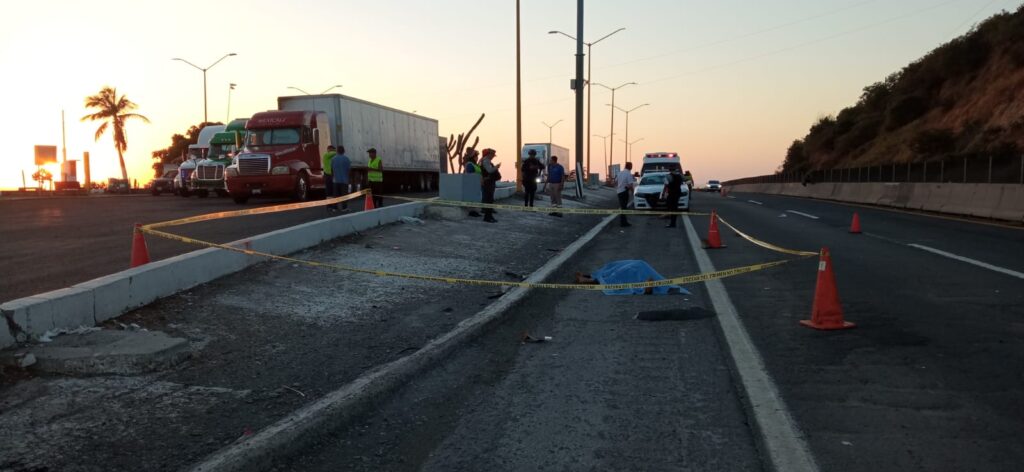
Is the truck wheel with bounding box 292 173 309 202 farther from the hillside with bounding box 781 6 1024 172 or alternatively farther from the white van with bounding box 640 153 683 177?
the hillside with bounding box 781 6 1024 172

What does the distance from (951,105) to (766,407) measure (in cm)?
5523

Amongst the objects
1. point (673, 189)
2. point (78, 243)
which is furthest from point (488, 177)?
point (78, 243)

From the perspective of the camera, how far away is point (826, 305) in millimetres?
6582

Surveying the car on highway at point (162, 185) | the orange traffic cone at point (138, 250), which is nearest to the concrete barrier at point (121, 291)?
the orange traffic cone at point (138, 250)

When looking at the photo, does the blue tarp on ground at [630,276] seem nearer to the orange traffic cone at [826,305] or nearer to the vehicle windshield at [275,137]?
the orange traffic cone at [826,305]

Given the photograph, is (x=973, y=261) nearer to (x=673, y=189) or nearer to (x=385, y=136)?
(x=673, y=189)

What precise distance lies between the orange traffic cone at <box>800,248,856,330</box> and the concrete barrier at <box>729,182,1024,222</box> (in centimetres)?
1462

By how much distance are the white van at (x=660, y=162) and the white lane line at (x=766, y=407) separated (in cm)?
2360

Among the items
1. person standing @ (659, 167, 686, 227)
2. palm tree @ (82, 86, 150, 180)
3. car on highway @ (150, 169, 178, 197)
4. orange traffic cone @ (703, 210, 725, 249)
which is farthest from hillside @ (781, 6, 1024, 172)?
palm tree @ (82, 86, 150, 180)

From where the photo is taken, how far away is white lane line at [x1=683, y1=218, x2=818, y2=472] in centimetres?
368

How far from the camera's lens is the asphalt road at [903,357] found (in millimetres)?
3842

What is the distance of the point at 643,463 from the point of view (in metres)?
3.73

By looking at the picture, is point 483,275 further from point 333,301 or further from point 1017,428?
point 1017,428

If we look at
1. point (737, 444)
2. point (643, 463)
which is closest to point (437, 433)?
point (643, 463)
